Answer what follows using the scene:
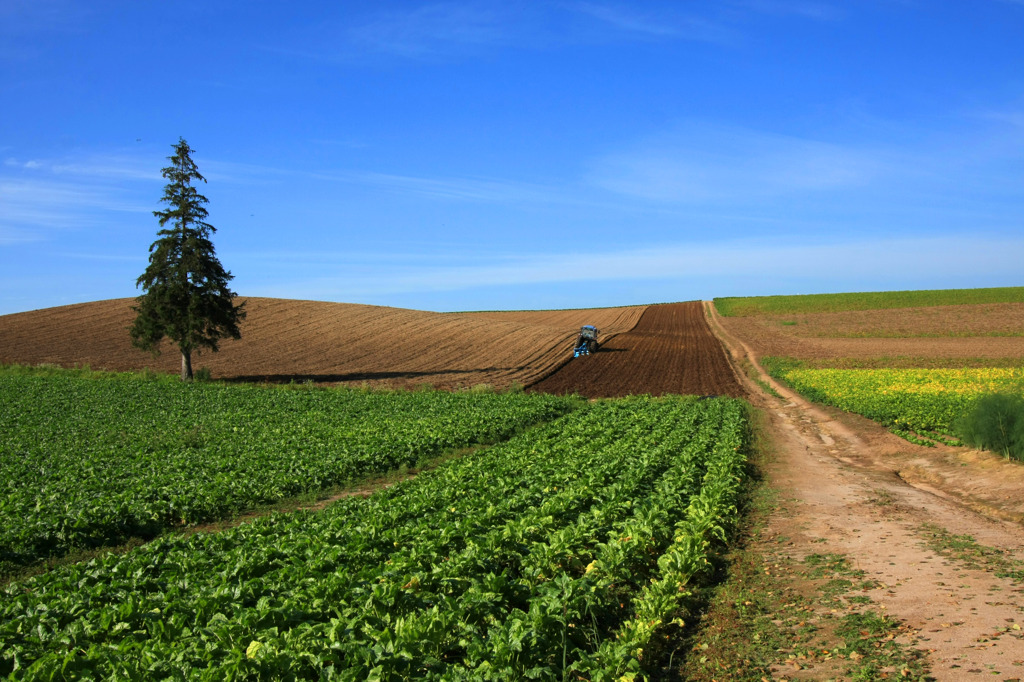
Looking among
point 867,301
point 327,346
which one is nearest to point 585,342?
point 327,346

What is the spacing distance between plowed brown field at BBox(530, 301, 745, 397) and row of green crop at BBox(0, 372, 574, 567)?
767 cm

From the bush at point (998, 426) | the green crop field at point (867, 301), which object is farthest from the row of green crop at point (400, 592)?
the green crop field at point (867, 301)

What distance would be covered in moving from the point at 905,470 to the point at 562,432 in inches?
367

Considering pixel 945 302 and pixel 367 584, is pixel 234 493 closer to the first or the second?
pixel 367 584

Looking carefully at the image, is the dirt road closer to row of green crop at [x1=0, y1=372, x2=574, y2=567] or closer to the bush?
the bush

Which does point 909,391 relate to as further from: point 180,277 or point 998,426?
point 180,277

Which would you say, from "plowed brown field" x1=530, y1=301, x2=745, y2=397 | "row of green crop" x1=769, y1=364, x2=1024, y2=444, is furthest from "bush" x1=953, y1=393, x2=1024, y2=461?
"plowed brown field" x1=530, y1=301, x2=745, y2=397

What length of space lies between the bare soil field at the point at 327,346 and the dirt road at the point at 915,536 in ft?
66.6

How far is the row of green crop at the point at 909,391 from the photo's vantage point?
2090 cm

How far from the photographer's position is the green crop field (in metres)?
89.0

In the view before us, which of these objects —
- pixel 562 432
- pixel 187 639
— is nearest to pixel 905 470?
pixel 562 432

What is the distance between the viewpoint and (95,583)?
788 cm

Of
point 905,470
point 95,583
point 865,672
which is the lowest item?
point 905,470

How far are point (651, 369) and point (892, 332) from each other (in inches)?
1322
